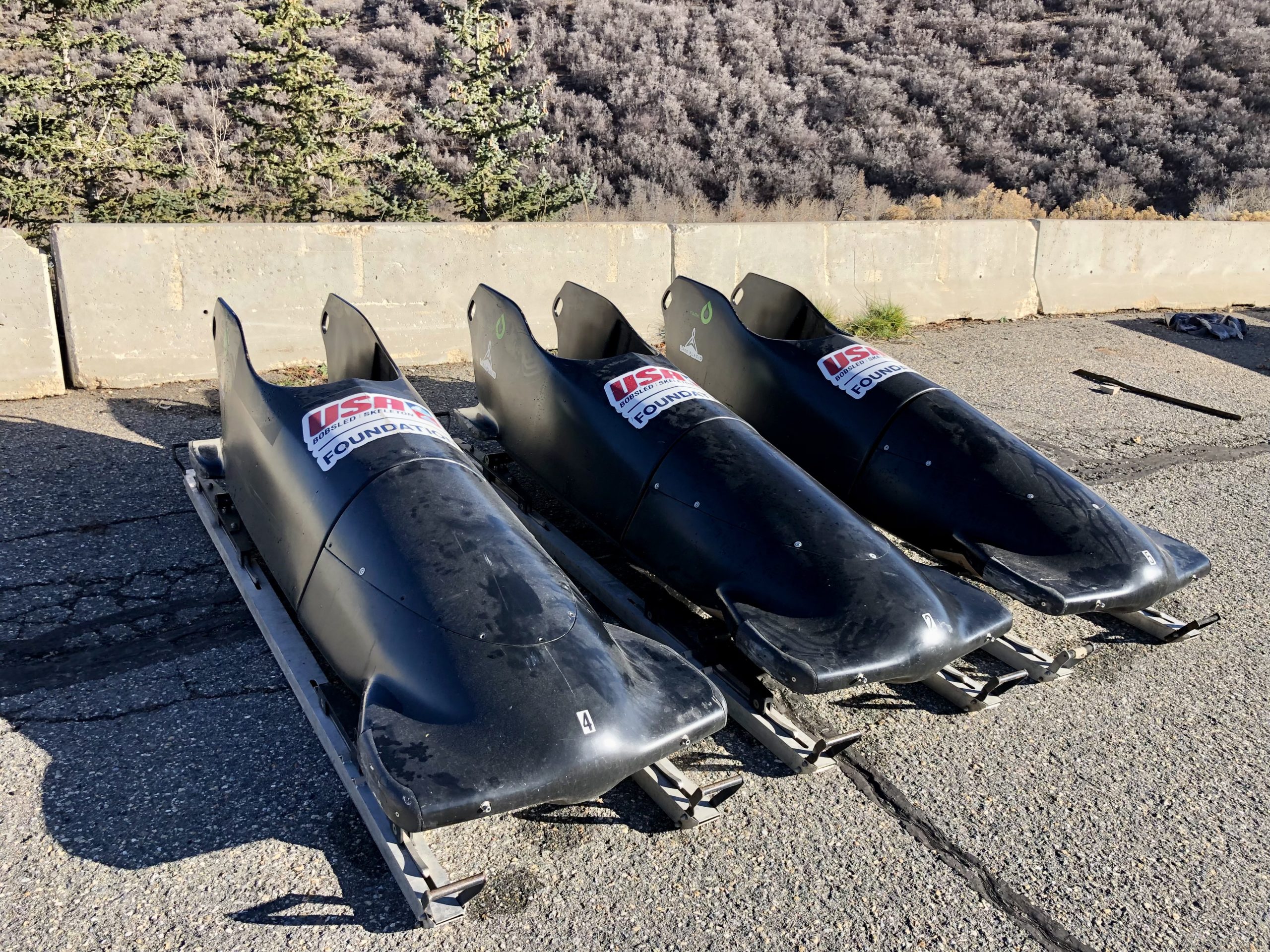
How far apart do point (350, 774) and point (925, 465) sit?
276cm

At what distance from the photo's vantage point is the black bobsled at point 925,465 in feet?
12.6

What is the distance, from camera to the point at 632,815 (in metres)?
2.99

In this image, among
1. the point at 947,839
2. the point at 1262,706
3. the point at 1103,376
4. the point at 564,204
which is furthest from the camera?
the point at 564,204

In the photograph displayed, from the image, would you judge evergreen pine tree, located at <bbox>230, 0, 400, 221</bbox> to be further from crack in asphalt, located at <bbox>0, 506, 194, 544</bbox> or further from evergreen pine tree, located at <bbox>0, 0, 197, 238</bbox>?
crack in asphalt, located at <bbox>0, 506, 194, 544</bbox>

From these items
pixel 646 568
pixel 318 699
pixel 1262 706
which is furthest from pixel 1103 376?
pixel 318 699

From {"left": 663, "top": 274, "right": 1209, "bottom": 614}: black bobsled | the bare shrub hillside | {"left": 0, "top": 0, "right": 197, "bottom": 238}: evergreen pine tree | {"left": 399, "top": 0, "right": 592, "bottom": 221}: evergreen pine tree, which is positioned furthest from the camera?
the bare shrub hillside

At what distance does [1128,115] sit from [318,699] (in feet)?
74.7

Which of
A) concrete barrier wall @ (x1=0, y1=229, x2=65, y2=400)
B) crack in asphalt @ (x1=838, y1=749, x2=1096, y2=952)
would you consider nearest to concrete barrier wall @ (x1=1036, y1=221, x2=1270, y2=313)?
crack in asphalt @ (x1=838, y1=749, x2=1096, y2=952)

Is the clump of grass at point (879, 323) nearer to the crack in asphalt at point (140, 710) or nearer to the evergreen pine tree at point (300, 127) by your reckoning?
the evergreen pine tree at point (300, 127)

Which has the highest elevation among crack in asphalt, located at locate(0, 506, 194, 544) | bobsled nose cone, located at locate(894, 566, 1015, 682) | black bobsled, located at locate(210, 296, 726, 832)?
black bobsled, located at locate(210, 296, 726, 832)

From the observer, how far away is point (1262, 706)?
376 cm

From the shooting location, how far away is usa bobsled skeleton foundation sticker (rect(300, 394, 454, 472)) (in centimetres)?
338

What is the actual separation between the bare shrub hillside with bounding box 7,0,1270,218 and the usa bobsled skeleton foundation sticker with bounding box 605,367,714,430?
1038cm

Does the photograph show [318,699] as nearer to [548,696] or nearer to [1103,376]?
[548,696]
